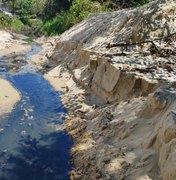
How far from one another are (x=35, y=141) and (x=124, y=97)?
154 inches

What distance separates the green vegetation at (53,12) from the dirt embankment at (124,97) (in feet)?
42.9

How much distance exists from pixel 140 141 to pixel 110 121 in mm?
2587

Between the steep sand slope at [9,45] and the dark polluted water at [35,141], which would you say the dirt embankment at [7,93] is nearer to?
the steep sand slope at [9,45]

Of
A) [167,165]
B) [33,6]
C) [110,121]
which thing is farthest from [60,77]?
[33,6]

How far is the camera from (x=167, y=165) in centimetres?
877

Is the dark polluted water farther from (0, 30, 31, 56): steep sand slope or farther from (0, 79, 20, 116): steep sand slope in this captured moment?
(0, 30, 31, 56): steep sand slope

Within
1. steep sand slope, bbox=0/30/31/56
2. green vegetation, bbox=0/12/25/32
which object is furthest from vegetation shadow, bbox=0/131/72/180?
green vegetation, bbox=0/12/25/32

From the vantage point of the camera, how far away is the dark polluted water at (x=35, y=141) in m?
11.9

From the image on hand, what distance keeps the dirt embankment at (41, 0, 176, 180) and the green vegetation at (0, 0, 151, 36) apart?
13065mm

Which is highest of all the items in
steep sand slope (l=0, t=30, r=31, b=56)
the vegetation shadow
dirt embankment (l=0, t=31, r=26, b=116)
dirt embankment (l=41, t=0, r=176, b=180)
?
dirt embankment (l=41, t=0, r=176, b=180)

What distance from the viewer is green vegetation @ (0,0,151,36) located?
40.3 meters

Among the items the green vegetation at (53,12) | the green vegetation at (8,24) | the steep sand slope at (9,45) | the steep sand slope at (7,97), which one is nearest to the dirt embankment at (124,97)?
the steep sand slope at (7,97)

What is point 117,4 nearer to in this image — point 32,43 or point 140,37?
point 32,43

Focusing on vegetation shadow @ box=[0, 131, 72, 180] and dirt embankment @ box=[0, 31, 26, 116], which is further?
dirt embankment @ box=[0, 31, 26, 116]
